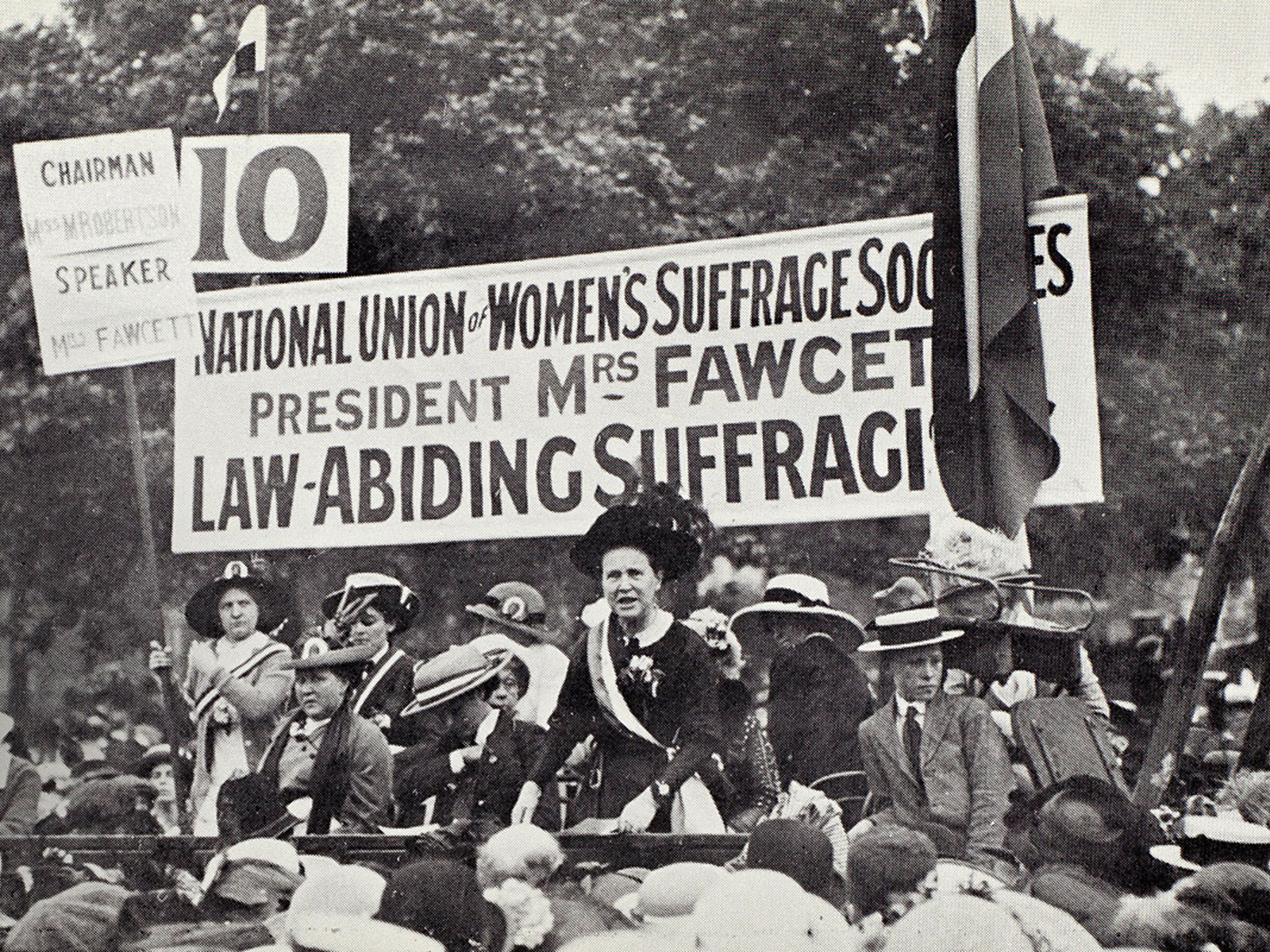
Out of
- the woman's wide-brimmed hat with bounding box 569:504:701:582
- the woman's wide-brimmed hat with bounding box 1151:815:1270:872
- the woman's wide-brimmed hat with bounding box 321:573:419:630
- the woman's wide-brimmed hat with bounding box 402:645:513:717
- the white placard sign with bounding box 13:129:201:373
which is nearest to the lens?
the woman's wide-brimmed hat with bounding box 1151:815:1270:872

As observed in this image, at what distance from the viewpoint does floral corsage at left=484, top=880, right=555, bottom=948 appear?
5652 mm

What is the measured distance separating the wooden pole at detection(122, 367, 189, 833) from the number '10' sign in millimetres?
593

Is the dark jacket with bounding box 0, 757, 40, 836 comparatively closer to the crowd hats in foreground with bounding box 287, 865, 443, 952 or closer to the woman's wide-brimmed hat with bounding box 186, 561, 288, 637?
the woman's wide-brimmed hat with bounding box 186, 561, 288, 637

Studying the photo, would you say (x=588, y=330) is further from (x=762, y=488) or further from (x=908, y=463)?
(x=908, y=463)

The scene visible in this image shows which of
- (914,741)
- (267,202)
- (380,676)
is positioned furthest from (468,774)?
(267,202)

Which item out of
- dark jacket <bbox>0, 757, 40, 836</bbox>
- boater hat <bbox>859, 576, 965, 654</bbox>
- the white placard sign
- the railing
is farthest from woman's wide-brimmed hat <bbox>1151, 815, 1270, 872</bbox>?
dark jacket <bbox>0, 757, 40, 836</bbox>

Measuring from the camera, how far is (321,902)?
5840 mm

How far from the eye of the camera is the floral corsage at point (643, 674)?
572 cm

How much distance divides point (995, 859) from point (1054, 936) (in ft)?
0.98

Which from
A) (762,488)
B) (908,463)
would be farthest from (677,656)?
(908,463)

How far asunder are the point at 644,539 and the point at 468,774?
103 centimetres

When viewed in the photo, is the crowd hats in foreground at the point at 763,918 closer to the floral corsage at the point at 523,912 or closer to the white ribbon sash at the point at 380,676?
the floral corsage at the point at 523,912

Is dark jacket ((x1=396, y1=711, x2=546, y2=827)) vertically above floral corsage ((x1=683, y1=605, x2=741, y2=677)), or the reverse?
floral corsage ((x1=683, y1=605, x2=741, y2=677))

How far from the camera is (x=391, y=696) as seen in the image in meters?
5.97
